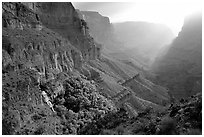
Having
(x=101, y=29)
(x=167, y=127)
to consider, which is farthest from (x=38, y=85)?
(x=101, y=29)

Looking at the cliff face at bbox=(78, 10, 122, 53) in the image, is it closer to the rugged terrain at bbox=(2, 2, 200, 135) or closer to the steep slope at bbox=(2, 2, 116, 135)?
the rugged terrain at bbox=(2, 2, 200, 135)

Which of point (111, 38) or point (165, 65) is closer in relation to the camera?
point (165, 65)

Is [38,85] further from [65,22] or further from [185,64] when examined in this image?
[185,64]

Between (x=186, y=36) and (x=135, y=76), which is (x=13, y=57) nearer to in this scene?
(x=135, y=76)

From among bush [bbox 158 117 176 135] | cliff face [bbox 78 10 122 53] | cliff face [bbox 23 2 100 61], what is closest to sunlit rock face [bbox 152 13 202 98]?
cliff face [bbox 23 2 100 61]

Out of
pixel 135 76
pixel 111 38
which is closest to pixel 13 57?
pixel 135 76

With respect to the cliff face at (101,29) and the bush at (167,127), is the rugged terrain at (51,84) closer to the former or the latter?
the bush at (167,127)
